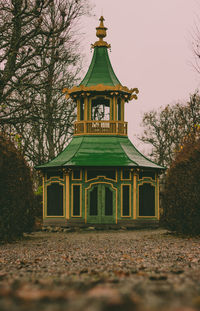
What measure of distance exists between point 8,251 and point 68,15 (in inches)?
400

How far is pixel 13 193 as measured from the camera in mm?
17109

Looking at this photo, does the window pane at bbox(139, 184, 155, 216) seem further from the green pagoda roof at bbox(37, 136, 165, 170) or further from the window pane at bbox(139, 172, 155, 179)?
the green pagoda roof at bbox(37, 136, 165, 170)

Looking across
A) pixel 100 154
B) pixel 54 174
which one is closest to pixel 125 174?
pixel 100 154

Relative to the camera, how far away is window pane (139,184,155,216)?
90.3ft

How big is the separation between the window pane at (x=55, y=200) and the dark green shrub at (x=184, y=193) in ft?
30.0

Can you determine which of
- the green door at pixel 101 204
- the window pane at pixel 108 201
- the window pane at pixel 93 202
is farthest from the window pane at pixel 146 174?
the window pane at pixel 93 202

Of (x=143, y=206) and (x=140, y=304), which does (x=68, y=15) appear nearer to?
(x=143, y=206)

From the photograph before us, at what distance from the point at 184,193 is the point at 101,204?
9496 mm

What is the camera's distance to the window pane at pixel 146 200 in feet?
90.3

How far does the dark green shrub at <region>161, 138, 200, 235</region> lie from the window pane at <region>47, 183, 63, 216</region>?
30.0ft

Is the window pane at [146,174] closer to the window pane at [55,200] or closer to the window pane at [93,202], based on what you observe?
the window pane at [93,202]

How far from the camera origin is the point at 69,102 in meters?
36.3

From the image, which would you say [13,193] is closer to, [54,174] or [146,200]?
[54,174]

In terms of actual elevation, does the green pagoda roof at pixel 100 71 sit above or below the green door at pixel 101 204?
above
